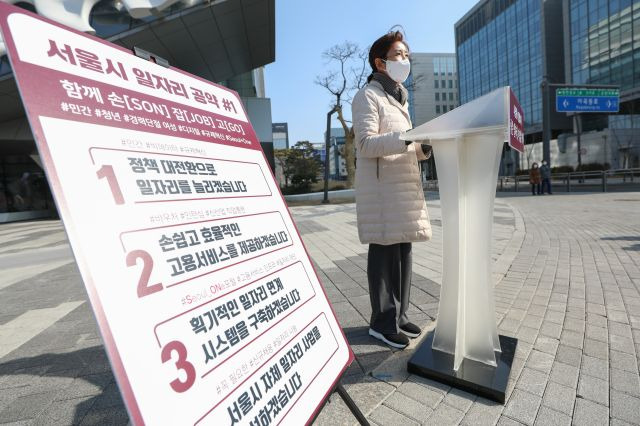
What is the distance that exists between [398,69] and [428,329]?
1.83 metres

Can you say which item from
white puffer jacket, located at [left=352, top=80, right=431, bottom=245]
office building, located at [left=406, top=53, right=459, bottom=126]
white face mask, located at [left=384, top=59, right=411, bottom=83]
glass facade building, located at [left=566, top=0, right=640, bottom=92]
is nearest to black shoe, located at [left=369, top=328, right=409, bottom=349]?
white puffer jacket, located at [left=352, top=80, right=431, bottom=245]

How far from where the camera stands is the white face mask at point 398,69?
7.12 feet

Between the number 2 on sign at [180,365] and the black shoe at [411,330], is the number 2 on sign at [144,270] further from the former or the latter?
the black shoe at [411,330]

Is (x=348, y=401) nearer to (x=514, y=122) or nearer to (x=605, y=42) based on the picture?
(x=514, y=122)

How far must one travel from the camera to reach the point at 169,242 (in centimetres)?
96

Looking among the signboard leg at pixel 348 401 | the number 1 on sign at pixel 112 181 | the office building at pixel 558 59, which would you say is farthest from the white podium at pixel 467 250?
the office building at pixel 558 59

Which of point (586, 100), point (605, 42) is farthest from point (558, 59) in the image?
point (586, 100)

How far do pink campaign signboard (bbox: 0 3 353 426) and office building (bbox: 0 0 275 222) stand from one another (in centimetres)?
1092

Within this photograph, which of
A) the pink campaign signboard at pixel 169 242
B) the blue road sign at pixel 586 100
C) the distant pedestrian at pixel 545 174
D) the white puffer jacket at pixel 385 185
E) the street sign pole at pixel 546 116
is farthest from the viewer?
the blue road sign at pixel 586 100

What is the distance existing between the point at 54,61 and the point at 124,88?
18 cm

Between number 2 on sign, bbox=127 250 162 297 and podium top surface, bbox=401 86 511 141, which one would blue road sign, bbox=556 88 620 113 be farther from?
number 2 on sign, bbox=127 250 162 297

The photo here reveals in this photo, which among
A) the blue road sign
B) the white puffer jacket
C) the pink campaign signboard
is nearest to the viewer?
the pink campaign signboard

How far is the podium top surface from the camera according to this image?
156 cm

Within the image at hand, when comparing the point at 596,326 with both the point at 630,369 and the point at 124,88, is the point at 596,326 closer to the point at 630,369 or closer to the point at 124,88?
the point at 630,369
